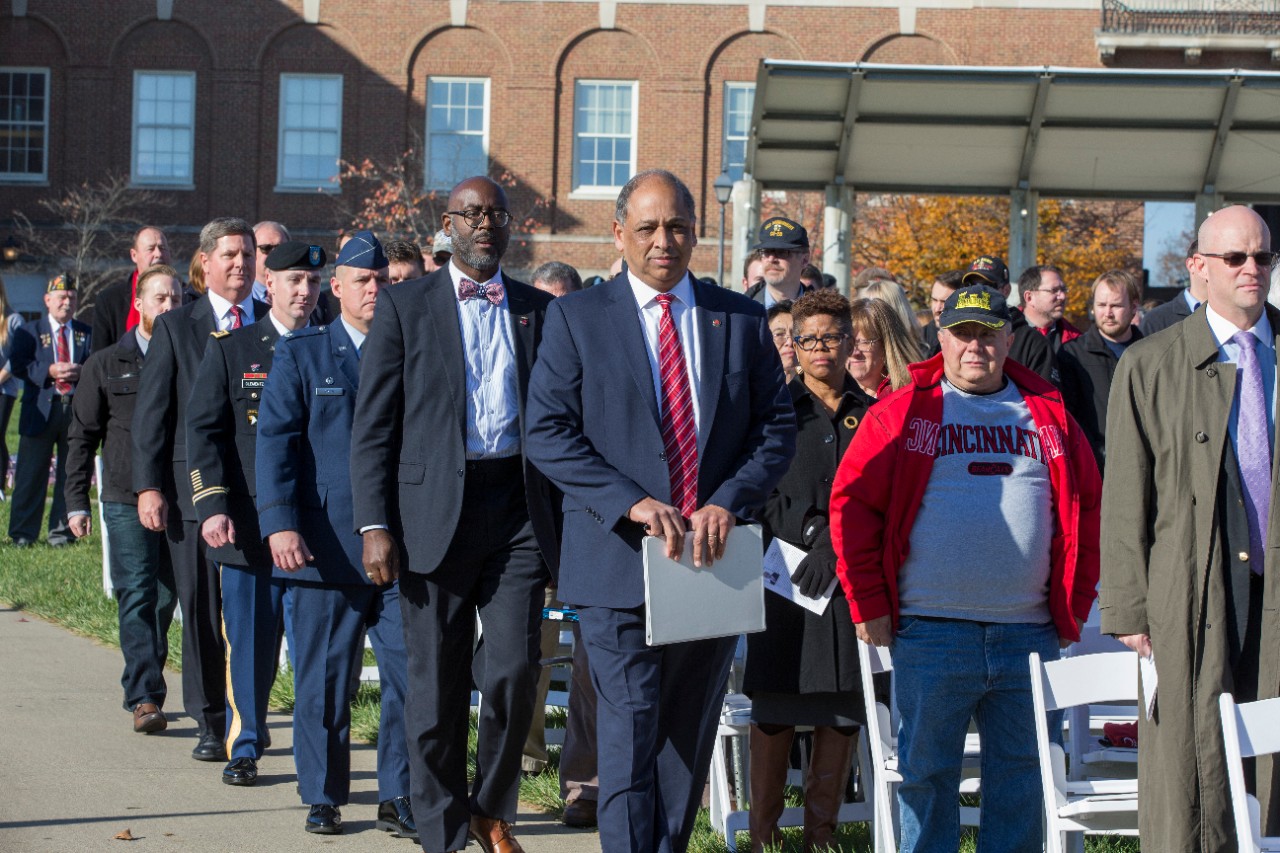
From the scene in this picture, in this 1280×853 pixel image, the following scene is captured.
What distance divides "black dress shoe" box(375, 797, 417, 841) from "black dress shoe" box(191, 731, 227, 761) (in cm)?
139

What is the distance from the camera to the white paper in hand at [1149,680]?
5016 millimetres

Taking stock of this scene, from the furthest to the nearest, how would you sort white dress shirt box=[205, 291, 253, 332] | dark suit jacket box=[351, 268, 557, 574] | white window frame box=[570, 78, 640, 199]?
1. white window frame box=[570, 78, 640, 199]
2. white dress shirt box=[205, 291, 253, 332]
3. dark suit jacket box=[351, 268, 557, 574]

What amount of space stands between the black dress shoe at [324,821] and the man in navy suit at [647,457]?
180cm

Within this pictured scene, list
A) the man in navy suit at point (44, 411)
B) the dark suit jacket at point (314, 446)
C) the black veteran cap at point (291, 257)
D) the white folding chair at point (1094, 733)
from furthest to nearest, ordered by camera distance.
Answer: the man in navy suit at point (44, 411), the black veteran cap at point (291, 257), the dark suit jacket at point (314, 446), the white folding chair at point (1094, 733)

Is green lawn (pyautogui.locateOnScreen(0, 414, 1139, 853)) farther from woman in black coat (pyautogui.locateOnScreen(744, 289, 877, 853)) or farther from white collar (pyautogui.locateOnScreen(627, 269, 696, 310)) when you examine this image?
white collar (pyautogui.locateOnScreen(627, 269, 696, 310))

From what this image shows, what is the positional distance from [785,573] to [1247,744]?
6.60ft

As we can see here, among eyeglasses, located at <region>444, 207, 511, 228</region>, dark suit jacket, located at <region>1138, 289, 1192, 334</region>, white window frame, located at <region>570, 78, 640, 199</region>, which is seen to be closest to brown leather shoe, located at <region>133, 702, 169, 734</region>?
eyeglasses, located at <region>444, 207, 511, 228</region>

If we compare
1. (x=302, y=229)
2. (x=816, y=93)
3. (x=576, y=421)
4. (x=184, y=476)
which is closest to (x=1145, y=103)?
(x=816, y=93)

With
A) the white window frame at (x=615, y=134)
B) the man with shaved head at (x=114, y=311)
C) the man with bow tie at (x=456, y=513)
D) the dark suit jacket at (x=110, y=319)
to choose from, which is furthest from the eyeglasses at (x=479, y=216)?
the white window frame at (x=615, y=134)

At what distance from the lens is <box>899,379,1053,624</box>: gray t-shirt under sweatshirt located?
17.1 ft

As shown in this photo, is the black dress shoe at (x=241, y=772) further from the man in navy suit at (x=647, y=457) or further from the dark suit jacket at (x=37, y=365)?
the dark suit jacket at (x=37, y=365)

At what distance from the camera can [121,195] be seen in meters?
37.5

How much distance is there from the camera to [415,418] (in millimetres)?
5805

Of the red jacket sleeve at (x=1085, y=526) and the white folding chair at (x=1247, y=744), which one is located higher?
the red jacket sleeve at (x=1085, y=526)
